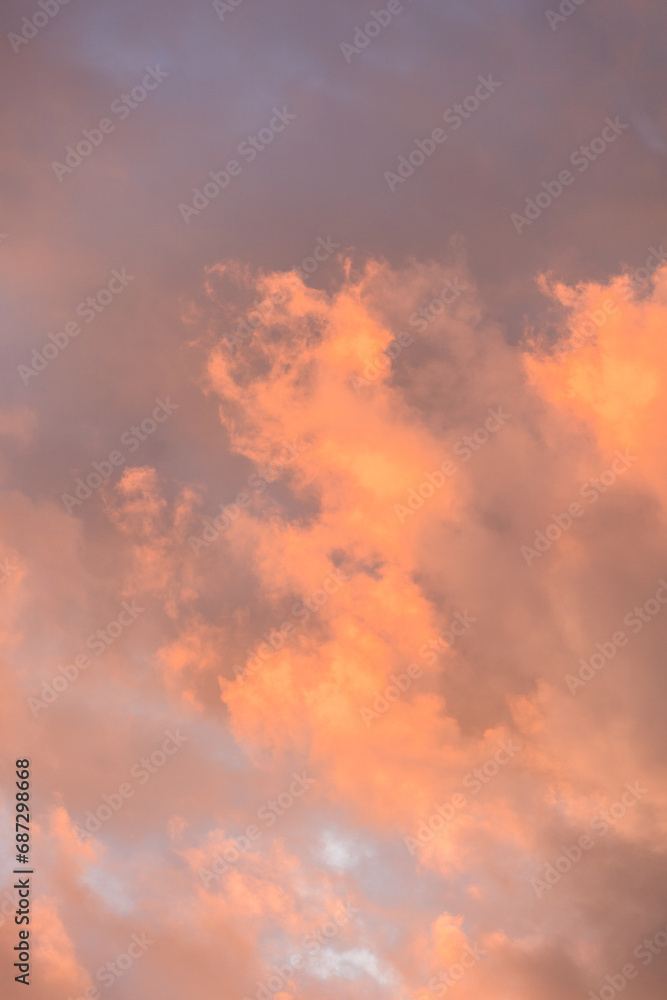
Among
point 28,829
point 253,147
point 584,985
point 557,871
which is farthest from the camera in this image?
point 584,985

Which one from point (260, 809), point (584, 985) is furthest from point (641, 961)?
point (260, 809)

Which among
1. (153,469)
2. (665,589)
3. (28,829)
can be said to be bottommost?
(28,829)

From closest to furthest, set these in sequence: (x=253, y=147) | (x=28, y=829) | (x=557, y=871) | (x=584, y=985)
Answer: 1. (x=253, y=147)
2. (x=28, y=829)
3. (x=557, y=871)
4. (x=584, y=985)

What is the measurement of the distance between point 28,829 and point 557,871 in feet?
134

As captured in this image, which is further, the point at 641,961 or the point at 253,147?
the point at 641,961

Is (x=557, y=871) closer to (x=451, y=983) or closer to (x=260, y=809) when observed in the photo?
(x=451, y=983)

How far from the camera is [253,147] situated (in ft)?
151

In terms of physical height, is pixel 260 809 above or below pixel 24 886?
above

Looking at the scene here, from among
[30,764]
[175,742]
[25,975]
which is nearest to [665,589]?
[175,742]

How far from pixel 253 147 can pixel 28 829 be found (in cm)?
5214

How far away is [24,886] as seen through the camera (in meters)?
50.0
